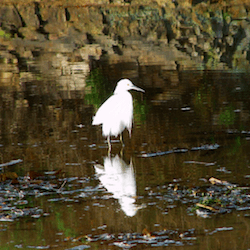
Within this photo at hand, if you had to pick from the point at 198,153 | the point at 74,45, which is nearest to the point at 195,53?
the point at 74,45

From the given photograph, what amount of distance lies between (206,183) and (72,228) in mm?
1776

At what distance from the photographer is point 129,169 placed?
21.5ft

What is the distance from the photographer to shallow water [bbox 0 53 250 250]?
4.52 metres

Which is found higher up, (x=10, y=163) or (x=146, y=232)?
(x=10, y=163)

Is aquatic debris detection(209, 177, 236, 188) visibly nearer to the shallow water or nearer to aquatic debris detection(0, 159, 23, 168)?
the shallow water

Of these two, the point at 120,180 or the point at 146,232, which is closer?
the point at 146,232

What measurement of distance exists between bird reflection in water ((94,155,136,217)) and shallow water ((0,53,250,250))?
0.01 metres

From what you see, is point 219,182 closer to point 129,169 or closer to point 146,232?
point 129,169

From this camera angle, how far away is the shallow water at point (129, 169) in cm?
452

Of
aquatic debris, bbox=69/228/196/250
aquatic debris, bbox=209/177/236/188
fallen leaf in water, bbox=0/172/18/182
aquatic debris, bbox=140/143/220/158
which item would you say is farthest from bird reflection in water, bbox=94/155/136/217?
fallen leaf in water, bbox=0/172/18/182

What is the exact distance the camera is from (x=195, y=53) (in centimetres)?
1753

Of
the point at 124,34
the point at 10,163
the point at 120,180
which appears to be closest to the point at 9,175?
the point at 10,163

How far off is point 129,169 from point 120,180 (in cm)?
48

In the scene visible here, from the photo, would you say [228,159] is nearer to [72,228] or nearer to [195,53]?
[72,228]
